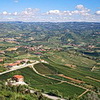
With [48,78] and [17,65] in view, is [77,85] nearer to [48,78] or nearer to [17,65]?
[48,78]

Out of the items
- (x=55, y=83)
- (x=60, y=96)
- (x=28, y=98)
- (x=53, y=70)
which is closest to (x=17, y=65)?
(x=53, y=70)

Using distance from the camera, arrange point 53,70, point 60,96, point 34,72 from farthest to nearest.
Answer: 1. point 53,70
2. point 34,72
3. point 60,96

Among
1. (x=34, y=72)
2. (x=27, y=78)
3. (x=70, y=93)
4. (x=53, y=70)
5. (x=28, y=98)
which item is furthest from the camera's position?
(x=53, y=70)

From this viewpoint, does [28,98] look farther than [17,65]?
No

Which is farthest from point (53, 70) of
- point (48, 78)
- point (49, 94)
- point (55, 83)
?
point (49, 94)

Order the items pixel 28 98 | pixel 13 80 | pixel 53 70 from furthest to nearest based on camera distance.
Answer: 1. pixel 53 70
2. pixel 13 80
3. pixel 28 98

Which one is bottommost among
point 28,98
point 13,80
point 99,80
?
point 99,80

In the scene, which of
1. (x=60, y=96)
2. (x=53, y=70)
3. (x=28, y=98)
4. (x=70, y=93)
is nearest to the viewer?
(x=28, y=98)

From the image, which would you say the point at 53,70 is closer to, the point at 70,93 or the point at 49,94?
the point at 70,93

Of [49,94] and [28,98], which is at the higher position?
[28,98]
